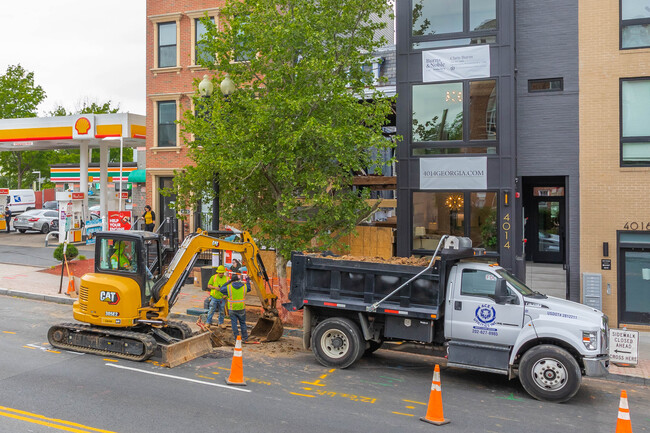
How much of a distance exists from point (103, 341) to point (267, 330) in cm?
367

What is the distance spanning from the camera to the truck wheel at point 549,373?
9.30m

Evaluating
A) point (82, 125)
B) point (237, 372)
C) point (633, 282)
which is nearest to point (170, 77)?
point (82, 125)

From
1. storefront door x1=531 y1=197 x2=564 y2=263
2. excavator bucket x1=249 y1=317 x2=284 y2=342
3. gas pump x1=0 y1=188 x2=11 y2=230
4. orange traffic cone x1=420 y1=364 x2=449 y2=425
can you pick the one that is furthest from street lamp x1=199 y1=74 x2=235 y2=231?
gas pump x1=0 y1=188 x2=11 y2=230

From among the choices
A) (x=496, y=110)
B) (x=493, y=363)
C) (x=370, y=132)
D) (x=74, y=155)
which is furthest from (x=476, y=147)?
(x=74, y=155)

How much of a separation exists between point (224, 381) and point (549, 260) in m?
13.5

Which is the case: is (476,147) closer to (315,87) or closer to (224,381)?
(315,87)

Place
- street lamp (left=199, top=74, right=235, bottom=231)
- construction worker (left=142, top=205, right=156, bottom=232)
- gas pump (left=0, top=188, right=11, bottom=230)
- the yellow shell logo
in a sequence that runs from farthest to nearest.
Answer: gas pump (left=0, top=188, right=11, bottom=230), the yellow shell logo, construction worker (left=142, top=205, right=156, bottom=232), street lamp (left=199, top=74, right=235, bottom=231)

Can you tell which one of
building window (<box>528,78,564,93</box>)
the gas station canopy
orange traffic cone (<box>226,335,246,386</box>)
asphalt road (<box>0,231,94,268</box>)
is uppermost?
the gas station canopy

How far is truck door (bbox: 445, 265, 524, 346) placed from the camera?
32.6ft

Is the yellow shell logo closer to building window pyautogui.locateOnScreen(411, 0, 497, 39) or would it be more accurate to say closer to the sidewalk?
the sidewalk

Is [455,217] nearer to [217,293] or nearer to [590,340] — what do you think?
[217,293]

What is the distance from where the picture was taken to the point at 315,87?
14.0 meters

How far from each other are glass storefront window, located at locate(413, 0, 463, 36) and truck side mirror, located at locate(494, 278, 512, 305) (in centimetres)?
926

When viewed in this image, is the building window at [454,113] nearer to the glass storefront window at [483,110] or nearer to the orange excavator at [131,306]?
the glass storefront window at [483,110]
